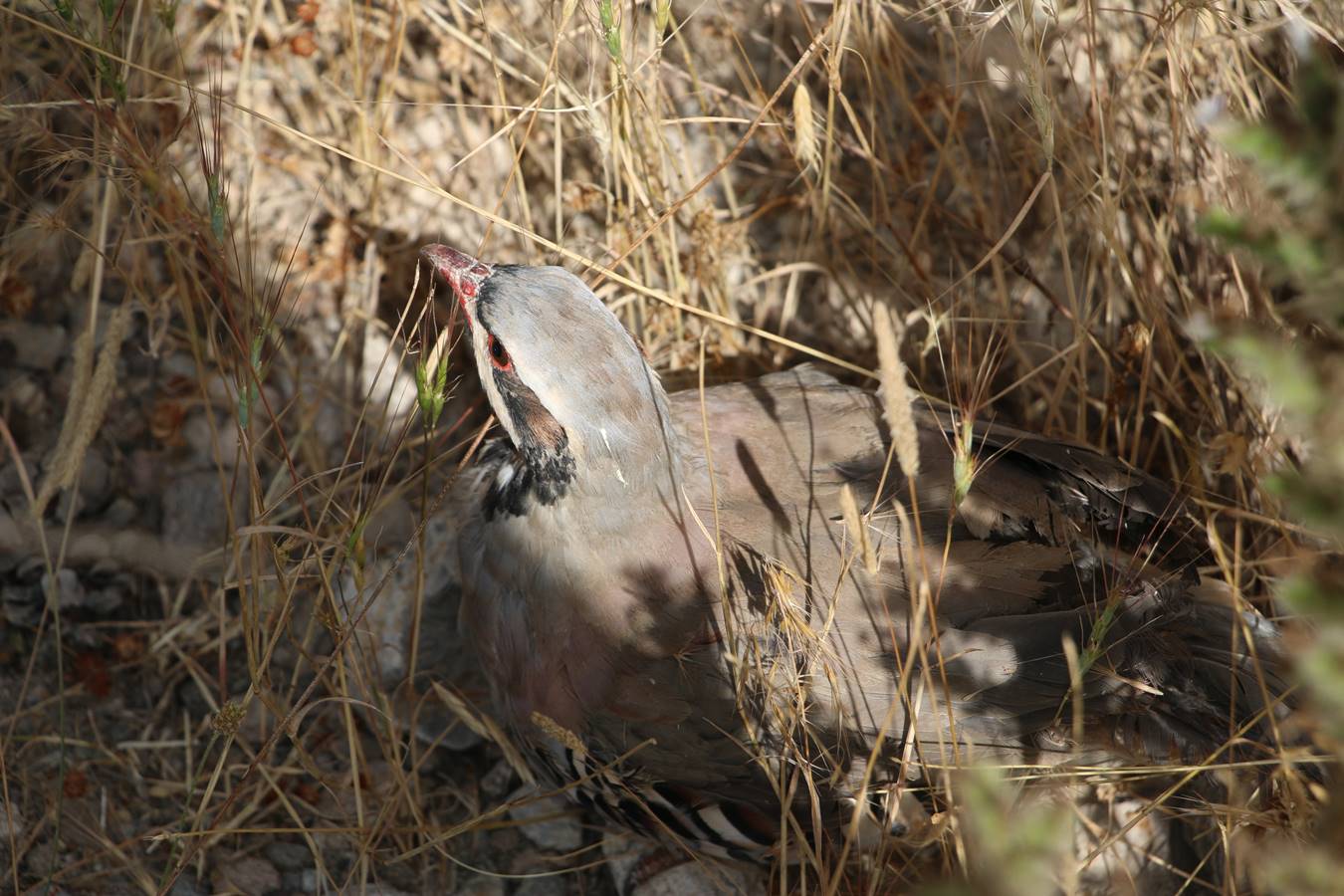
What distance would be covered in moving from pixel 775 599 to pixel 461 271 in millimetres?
1192

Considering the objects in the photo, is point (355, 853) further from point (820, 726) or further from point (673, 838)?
point (820, 726)

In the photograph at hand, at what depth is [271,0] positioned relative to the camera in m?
3.82

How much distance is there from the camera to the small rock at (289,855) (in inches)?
124

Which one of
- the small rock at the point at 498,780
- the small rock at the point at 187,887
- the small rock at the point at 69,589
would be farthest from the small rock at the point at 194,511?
the small rock at the point at 498,780

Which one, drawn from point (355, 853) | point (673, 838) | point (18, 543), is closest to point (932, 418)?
point (673, 838)

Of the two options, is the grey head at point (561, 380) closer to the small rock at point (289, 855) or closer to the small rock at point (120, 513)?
the small rock at point (289, 855)

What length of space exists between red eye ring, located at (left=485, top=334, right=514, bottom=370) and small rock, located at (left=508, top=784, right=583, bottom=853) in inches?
53.5

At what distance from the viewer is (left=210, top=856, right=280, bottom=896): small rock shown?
3.03m

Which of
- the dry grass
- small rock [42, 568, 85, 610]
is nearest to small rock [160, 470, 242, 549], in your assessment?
the dry grass

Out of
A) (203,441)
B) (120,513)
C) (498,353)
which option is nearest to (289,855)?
(120,513)

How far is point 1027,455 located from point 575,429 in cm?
123

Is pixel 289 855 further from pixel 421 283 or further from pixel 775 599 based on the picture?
pixel 421 283

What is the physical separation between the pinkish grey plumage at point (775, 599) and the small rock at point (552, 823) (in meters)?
0.35

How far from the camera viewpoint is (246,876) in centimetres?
307
